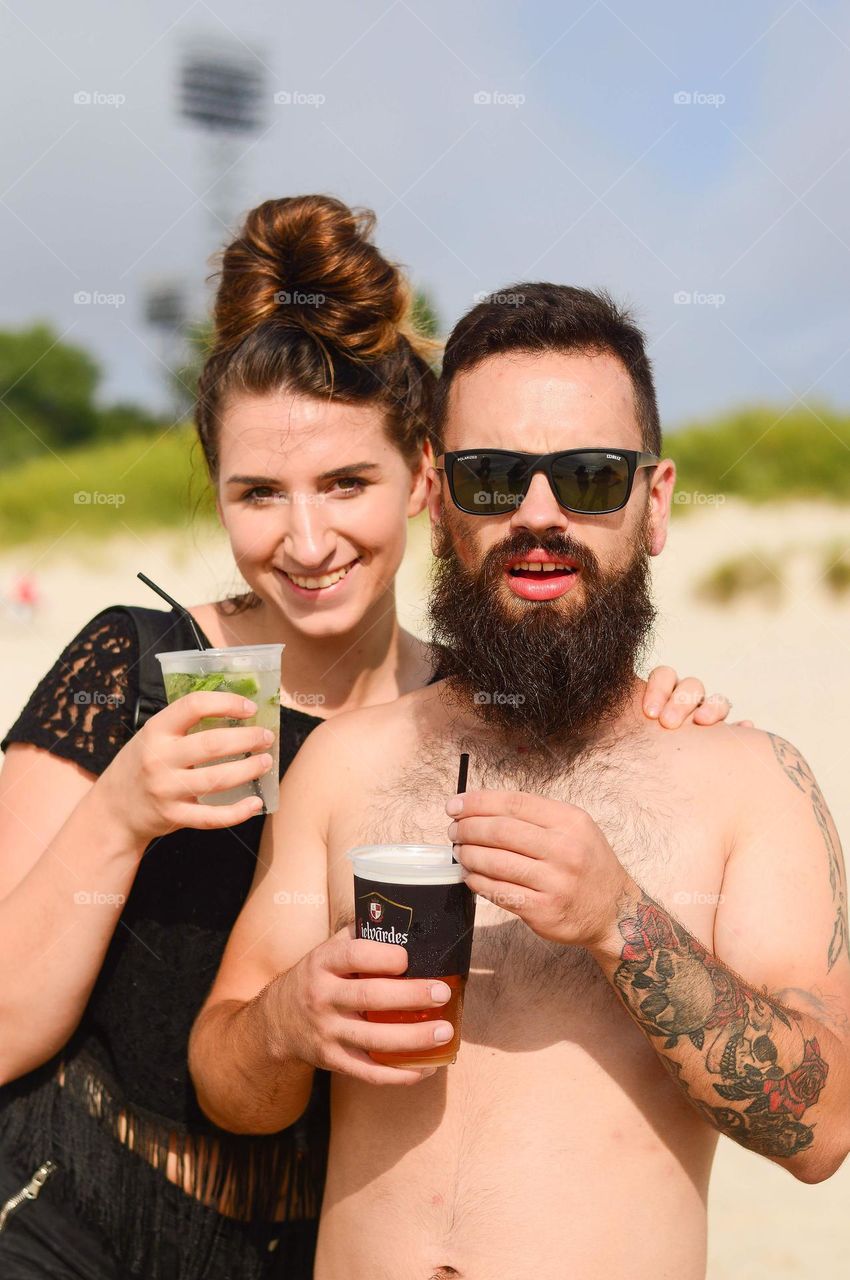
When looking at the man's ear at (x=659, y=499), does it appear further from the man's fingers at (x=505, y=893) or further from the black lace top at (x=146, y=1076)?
the black lace top at (x=146, y=1076)

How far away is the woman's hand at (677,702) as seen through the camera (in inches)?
103

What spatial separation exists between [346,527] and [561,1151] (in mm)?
1596

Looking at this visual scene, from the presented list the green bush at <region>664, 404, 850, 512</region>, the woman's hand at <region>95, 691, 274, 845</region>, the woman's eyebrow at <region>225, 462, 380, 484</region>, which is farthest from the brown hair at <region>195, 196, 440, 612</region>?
the green bush at <region>664, 404, 850, 512</region>

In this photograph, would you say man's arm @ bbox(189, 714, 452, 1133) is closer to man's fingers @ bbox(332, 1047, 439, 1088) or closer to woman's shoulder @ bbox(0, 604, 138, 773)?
man's fingers @ bbox(332, 1047, 439, 1088)

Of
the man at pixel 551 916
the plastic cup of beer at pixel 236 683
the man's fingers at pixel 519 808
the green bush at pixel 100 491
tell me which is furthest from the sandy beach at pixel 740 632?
the man's fingers at pixel 519 808

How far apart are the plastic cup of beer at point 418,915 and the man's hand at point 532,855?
77 mm

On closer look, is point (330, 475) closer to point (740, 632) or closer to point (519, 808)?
point (519, 808)

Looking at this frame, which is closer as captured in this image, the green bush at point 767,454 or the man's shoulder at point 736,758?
the man's shoulder at point 736,758

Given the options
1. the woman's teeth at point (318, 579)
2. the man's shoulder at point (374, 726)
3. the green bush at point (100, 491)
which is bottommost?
the green bush at point (100, 491)

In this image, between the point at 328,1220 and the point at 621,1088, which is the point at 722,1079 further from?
the point at 328,1220

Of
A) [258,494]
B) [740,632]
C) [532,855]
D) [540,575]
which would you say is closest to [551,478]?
[540,575]

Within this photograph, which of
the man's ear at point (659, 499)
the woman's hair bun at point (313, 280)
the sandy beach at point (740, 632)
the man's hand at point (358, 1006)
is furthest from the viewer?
the sandy beach at point (740, 632)

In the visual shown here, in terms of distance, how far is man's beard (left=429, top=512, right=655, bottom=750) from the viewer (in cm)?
251

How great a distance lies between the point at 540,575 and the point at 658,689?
1.36 feet
